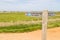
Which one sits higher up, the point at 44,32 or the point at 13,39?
the point at 44,32

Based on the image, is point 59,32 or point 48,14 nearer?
point 48,14

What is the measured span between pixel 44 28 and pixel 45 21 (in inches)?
6.9

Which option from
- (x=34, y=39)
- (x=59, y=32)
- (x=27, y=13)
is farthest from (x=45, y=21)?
(x=59, y=32)

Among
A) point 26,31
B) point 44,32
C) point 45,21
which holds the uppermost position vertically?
point 45,21

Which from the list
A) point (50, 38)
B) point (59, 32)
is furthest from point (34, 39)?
point (59, 32)

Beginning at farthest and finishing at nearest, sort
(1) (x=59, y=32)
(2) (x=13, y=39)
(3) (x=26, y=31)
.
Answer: (3) (x=26, y=31)
(1) (x=59, y=32)
(2) (x=13, y=39)

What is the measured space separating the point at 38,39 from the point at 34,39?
0.80ft

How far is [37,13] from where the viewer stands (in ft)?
14.2

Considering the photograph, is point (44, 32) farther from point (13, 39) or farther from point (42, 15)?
point (13, 39)

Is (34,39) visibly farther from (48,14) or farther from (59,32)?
(48,14)

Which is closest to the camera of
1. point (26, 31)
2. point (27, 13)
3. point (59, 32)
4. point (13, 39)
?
point (27, 13)

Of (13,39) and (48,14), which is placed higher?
(48,14)

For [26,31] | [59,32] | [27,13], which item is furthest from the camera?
[26,31]

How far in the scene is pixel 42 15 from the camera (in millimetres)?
4379
